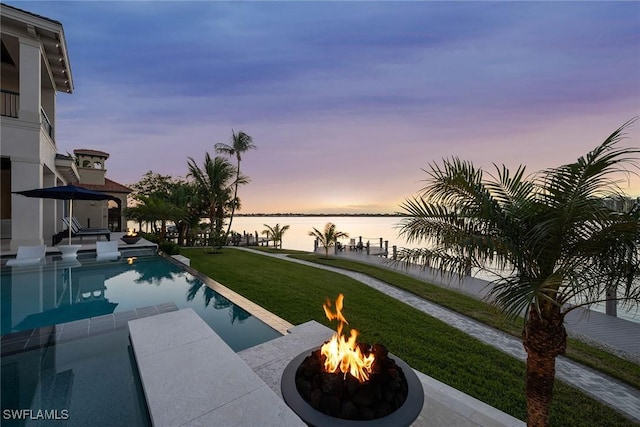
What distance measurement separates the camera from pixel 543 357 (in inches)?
115

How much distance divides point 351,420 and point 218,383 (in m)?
1.27

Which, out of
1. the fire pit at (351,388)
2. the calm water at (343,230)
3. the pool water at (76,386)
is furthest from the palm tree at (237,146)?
the fire pit at (351,388)

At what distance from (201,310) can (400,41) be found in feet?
43.6

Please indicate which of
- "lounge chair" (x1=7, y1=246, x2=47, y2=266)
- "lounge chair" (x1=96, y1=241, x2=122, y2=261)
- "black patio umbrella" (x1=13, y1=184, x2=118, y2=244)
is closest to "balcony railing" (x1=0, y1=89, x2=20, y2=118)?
"black patio umbrella" (x1=13, y1=184, x2=118, y2=244)

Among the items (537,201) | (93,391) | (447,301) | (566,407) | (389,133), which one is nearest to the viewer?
(93,391)

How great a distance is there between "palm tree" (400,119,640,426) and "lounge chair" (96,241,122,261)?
11.7 metres

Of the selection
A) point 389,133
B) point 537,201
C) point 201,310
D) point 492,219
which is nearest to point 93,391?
point 201,310

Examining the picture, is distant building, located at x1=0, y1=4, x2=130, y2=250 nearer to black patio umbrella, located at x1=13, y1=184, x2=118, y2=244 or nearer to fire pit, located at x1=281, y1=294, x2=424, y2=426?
black patio umbrella, located at x1=13, y1=184, x2=118, y2=244

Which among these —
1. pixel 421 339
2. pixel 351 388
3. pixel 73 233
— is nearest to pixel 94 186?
pixel 73 233

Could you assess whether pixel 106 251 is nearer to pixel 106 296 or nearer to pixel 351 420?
pixel 106 296

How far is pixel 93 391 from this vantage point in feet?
9.09

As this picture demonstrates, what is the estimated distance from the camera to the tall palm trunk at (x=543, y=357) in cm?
285

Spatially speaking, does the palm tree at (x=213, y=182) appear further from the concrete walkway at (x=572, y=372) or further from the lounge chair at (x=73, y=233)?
the concrete walkway at (x=572, y=372)

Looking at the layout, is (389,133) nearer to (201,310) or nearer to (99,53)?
(201,310)
